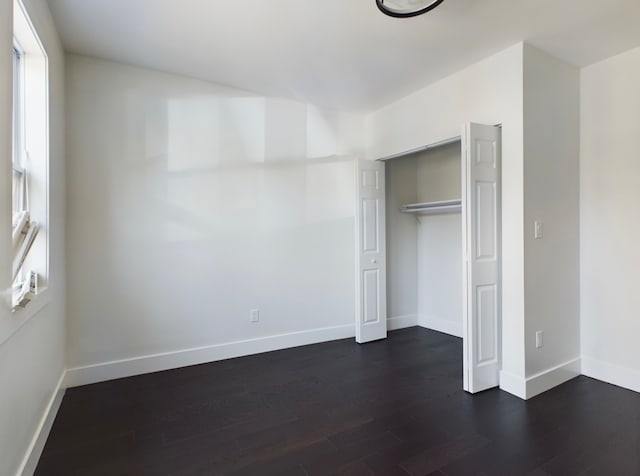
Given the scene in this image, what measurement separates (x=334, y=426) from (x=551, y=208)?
7.71 feet

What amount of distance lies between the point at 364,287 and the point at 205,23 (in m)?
2.85

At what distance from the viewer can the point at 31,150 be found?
207 centimetres

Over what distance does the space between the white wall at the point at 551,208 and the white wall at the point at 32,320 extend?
3.05 meters

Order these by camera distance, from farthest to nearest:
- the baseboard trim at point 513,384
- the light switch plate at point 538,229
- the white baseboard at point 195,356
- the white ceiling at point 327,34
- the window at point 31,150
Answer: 1. the white baseboard at point 195,356
2. the light switch plate at point 538,229
3. the baseboard trim at point 513,384
4. the white ceiling at point 327,34
5. the window at point 31,150

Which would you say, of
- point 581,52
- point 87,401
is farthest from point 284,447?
point 581,52

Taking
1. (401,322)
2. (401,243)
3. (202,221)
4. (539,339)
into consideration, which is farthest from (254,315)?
(539,339)

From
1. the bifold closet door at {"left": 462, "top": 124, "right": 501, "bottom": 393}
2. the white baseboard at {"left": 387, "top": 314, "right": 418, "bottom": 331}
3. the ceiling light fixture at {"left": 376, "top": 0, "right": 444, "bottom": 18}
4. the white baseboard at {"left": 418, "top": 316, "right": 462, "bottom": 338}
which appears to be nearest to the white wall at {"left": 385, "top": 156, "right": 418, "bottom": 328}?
the white baseboard at {"left": 387, "top": 314, "right": 418, "bottom": 331}

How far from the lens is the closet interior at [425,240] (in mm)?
3979

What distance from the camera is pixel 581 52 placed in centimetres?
262

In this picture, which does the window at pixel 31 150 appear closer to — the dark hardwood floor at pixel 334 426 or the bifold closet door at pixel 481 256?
the dark hardwood floor at pixel 334 426

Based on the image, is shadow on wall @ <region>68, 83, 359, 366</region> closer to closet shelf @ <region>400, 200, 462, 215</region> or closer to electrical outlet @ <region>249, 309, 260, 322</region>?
electrical outlet @ <region>249, 309, 260, 322</region>

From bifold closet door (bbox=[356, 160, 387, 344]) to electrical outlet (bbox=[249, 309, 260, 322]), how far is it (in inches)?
43.7

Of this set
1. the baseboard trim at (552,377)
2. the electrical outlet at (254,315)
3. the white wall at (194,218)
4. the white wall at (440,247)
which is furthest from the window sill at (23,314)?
the white wall at (440,247)

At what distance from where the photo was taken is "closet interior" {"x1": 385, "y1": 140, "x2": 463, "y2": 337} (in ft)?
13.1
